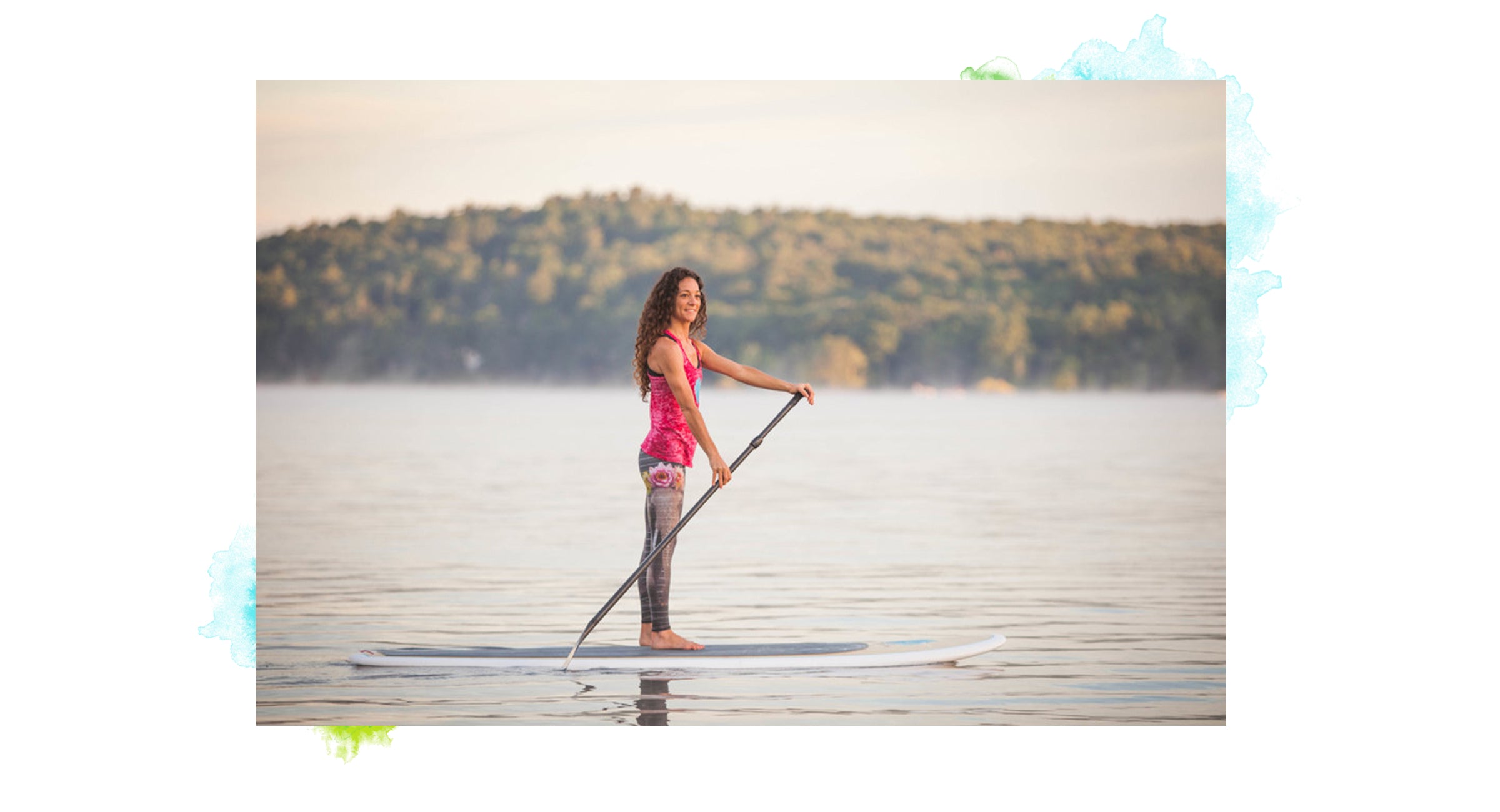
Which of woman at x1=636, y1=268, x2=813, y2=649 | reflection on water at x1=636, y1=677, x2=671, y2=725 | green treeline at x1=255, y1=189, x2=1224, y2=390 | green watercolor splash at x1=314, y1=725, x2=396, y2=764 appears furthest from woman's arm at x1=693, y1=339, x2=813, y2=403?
green treeline at x1=255, y1=189, x2=1224, y2=390

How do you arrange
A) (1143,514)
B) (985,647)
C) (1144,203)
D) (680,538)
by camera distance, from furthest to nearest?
Answer: (1144,203), (1143,514), (680,538), (985,647)

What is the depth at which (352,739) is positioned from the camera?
5.45m

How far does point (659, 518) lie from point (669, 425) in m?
0.34

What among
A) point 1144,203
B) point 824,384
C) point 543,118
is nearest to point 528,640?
point 543,118

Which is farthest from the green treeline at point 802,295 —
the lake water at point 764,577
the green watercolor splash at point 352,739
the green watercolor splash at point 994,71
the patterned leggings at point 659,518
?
the green watercolor splash at point 352,739

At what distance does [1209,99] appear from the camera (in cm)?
895

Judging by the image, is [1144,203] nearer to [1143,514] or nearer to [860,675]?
[1143,514]

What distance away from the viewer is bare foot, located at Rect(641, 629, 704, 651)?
240 inches

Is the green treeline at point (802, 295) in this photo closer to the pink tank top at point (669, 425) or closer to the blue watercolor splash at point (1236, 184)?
the blue watercolor splash at point (1236, 184)

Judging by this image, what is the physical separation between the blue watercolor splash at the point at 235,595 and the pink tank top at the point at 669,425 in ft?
5.82

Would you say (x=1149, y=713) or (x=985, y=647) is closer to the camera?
(x=1149, y=713)

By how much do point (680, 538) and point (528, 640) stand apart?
446cm

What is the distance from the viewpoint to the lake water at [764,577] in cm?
565

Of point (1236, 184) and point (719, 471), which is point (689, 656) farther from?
point (1236, 184)
